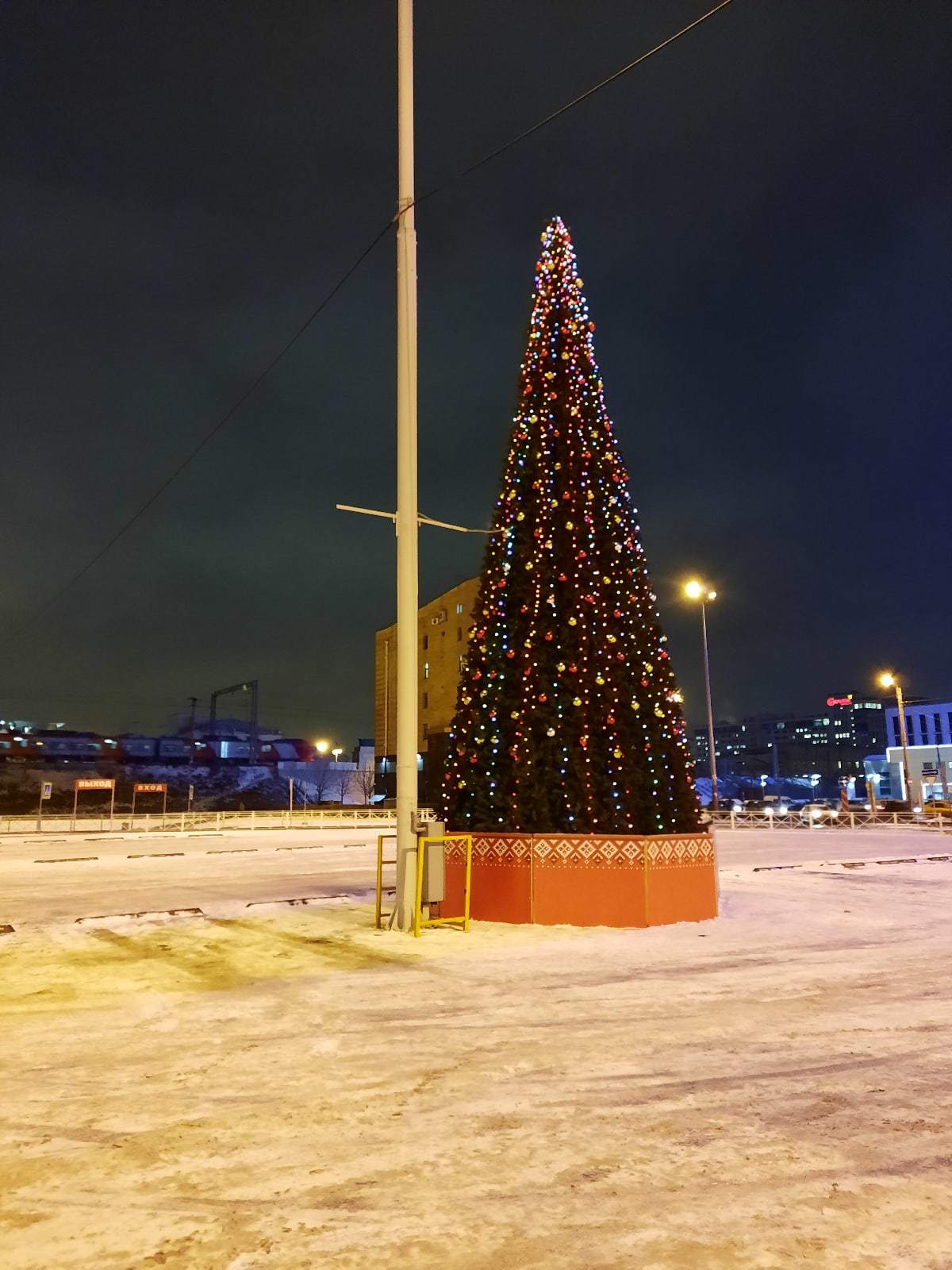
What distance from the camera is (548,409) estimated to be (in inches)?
586

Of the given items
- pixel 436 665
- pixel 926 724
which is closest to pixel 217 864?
pixel 436 665

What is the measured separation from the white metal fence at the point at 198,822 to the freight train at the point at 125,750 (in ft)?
84.7

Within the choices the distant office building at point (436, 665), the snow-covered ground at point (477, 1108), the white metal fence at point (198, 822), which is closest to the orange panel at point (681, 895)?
the snow-covered ground at point (477, 1108)

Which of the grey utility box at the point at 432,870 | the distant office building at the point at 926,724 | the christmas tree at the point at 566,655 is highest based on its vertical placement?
the distant office building at the point at 926,724

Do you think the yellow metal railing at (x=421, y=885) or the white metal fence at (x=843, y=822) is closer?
the yellow metal railing at (x=421, y=885)

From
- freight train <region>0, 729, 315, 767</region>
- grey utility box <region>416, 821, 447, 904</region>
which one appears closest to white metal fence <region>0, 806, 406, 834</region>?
freight train <region>0, 729, 315, 767</region>

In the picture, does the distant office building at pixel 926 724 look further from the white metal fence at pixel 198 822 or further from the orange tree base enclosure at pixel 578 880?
the orange tree base enclosure at pixel 578 880

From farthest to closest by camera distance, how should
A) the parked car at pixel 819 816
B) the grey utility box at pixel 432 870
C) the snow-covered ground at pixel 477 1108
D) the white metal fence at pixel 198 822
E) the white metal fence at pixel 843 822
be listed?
the parked car at pixel 819 816 → the white metal fence at pixel 843 822 → the white metal fence at pixel 198 822 → the grey utility box at pixel 432 870 → the snow-covered ground at pixel 477 1108

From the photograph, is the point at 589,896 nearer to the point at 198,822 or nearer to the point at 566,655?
the point at 566,655

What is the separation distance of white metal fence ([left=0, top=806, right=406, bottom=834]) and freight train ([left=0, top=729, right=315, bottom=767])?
2583 centimetres

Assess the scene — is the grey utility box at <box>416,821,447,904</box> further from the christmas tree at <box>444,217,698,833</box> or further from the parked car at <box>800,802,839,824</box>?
the parked car at <box>800,802,839,824</box>

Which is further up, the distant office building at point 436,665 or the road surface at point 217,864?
the distant office building at point 436,665

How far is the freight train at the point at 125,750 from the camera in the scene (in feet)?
273

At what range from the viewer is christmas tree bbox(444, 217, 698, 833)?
43.4 ft
